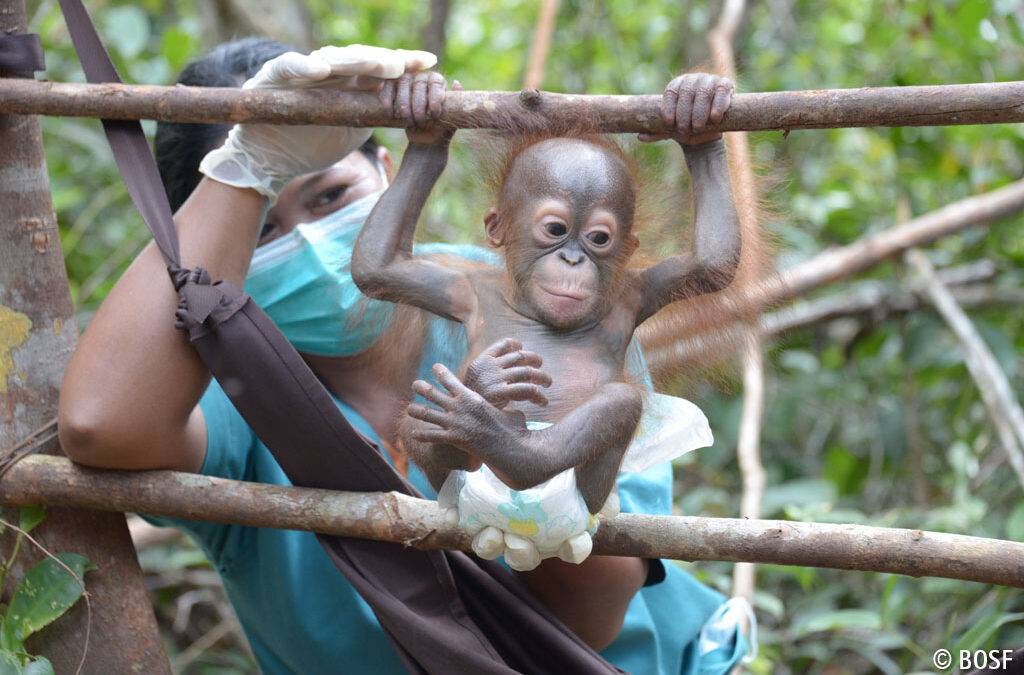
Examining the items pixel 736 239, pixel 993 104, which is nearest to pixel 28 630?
pixel 736 239

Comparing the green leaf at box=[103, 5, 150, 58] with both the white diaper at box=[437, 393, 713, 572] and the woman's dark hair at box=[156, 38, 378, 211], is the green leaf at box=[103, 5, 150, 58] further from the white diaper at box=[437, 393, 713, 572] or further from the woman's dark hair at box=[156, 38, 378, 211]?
the white diaper at box=[437, 393, 713, 572]

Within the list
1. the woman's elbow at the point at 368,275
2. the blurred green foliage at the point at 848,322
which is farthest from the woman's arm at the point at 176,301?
the blurred green foliage at the point at 848,322

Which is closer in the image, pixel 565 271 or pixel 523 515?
pixel 523 515

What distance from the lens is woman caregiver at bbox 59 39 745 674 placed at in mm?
1511

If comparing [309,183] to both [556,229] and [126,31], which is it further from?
[126,31]

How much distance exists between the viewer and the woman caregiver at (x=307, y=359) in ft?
4.96

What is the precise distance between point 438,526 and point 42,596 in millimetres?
588

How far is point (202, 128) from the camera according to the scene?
1889 millimetres

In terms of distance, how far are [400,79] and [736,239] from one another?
0.47 metres

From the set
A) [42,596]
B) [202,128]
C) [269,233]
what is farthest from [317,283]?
[42,596]

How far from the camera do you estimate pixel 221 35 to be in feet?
12.4

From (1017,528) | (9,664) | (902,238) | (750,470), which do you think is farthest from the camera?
(902,238)

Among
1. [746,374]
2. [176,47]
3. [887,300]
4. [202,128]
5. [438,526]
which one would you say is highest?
[887,300]

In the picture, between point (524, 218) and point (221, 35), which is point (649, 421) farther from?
point (221, 35)
